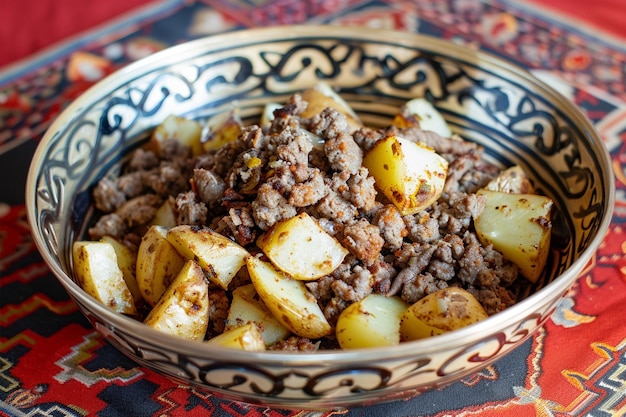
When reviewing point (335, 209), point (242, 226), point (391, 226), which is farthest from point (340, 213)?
point (242, 226)

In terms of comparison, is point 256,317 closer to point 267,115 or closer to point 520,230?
point 520,230

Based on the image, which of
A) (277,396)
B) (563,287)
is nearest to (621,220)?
(563,287)

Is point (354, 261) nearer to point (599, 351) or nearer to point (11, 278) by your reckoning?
point (599, 351)

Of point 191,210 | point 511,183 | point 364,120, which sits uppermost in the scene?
point 364,120

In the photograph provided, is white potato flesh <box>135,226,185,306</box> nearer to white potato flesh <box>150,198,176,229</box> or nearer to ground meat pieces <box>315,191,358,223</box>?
white potato flesh <box>150,198,176,229</box>

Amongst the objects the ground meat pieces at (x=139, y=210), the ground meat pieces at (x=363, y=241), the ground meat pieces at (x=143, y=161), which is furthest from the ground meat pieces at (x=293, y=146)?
the ground meat pieces at (x=143, y=161)

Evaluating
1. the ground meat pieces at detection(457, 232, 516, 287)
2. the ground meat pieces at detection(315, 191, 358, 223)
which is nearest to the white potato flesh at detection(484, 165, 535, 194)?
the ground meat pieces at detection(457, 232, 516, 287)
